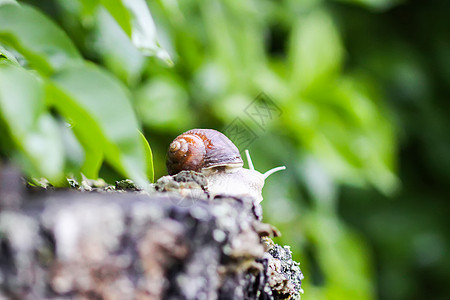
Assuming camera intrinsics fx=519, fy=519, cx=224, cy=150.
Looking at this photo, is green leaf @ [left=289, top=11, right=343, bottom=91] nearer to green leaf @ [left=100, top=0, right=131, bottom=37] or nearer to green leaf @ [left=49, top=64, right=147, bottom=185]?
green leaf @ [left=100, top=0, right=131, bottom=37]

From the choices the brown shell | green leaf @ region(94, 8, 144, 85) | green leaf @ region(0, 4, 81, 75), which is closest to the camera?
green leaf @ region(0, 4, 81, 75)

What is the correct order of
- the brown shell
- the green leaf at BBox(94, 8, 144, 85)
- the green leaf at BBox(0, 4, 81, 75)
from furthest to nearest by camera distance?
the green leaf at BBox(94, 8, 144, 85), the brown shell, the green leaf at BBox(0, 4, 81, 75)

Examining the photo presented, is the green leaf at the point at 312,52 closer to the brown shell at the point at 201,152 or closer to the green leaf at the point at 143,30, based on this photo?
the brown shell at the point at 201,152

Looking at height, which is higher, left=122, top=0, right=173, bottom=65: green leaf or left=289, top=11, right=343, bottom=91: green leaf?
left=289, top=11, right=343, bottom=91: green leaf

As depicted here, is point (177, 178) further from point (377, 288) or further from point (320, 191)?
point (377, 288)

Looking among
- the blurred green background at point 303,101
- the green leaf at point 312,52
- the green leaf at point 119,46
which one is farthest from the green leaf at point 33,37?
the green leaf at point 312,52

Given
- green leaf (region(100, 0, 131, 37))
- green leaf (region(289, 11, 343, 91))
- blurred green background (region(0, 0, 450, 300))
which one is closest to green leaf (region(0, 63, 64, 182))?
blurred green background (region(0, 0, 450, 300))

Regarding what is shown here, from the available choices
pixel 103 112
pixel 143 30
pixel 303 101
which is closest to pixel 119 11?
pixel 143 30

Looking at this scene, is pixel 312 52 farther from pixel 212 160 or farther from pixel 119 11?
pixel 119 11
